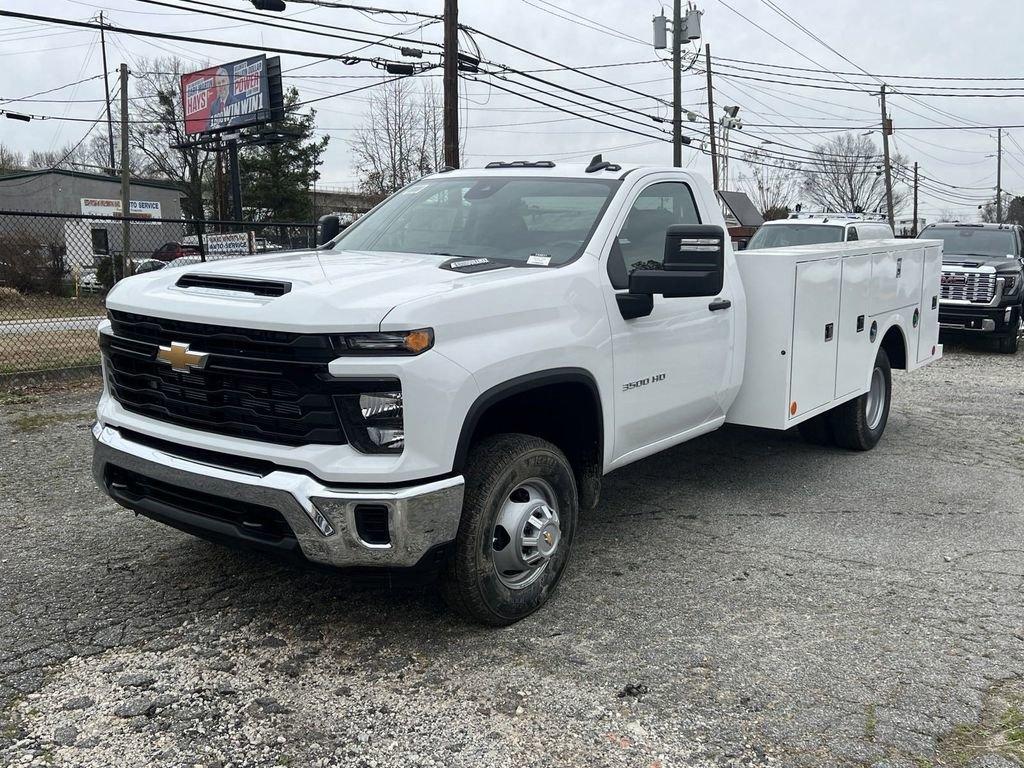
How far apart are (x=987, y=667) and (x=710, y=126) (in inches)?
1547

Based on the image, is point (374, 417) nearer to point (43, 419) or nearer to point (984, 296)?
point (43, 419)

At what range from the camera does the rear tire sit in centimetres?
697

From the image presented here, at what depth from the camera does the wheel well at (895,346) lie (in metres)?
7.37

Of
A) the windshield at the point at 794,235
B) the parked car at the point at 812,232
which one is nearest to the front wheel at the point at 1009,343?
the parked car at the point at 812,232

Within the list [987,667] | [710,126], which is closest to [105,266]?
[987,667]

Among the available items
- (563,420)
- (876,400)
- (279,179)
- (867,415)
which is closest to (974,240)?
(876,400)

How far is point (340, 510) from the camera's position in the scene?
3264 mm

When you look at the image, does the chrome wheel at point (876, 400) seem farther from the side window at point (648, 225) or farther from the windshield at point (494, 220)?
the windshield at point (494, 220)

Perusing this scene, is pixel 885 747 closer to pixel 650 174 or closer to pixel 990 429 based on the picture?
pixel 650 174

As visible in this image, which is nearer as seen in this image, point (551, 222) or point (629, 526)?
point (551, 222)

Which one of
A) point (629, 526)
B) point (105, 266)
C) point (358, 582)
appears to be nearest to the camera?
point (358, 582)

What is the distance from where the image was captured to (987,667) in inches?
143

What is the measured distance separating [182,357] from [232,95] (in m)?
26.9

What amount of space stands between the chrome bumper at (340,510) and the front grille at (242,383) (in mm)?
178
